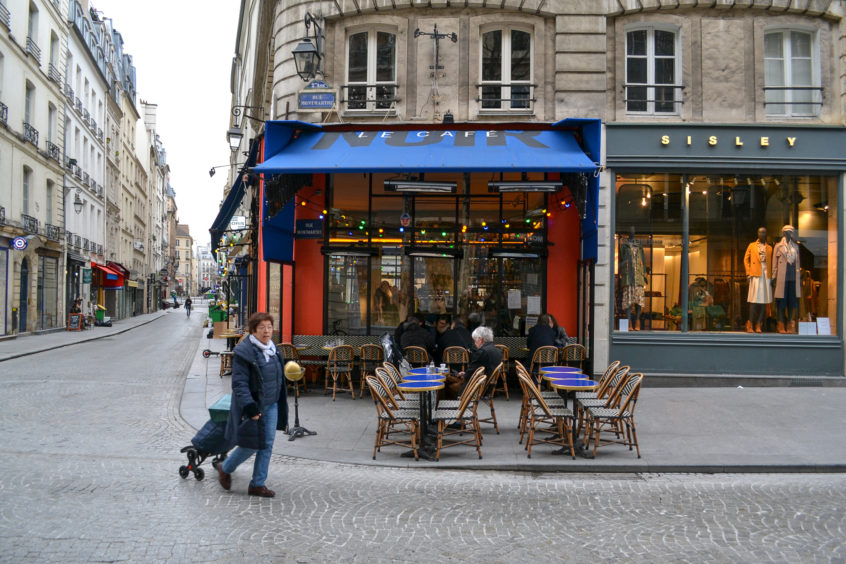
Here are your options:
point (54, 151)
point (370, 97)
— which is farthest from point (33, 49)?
point (370, 97)

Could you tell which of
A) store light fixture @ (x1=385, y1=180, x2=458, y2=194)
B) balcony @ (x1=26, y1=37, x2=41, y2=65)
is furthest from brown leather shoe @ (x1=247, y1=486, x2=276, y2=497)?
balcony @ (x1=26, y1=37, x2=41, y2=65)

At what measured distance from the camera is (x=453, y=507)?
18.4ft

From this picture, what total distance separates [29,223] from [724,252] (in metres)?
26.0

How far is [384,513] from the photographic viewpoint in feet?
17.8

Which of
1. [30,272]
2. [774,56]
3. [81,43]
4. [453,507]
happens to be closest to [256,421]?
[453,507]

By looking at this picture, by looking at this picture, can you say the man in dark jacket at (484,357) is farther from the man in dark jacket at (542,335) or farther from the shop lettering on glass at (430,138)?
the shop lettering on glass at (430,138)

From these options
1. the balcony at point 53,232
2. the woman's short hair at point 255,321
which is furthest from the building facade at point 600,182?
the balcony at point 53,232

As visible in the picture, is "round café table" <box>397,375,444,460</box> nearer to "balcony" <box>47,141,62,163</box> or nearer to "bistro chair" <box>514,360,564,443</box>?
"bistro chair" <box>514,360,564,443</box>

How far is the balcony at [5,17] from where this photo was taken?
2281 centimetres

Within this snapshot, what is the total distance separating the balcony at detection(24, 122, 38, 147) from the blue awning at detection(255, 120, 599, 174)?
19404mm

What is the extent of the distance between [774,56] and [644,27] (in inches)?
105

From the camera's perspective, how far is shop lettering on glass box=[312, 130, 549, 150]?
1131 centimetres

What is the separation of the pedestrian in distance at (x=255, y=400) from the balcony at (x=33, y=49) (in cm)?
2611

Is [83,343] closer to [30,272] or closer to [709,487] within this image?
[30,272]
